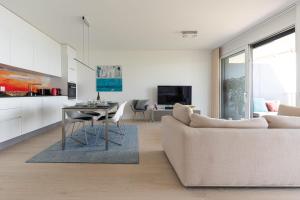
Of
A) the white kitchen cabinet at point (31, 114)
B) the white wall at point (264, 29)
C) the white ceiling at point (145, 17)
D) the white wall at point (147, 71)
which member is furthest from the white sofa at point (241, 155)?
the white wall at point (147, 71)

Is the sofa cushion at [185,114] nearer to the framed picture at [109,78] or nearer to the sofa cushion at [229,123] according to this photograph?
the sofa cushion at [229,123]

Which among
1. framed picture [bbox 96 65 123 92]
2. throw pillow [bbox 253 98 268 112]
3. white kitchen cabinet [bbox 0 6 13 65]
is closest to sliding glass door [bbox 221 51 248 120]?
throw pillow [bbox 253 98 268 112]

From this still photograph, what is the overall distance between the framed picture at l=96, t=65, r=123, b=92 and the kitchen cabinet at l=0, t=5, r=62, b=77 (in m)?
1.67

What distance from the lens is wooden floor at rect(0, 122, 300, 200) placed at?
6.56 feet

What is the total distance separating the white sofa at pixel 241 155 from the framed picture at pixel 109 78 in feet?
18.7

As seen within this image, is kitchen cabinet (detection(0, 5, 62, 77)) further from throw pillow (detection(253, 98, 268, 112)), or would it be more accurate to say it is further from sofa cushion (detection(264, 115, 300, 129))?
throw pillow (detection(253, 98, 268, 112))

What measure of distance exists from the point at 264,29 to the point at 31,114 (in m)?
5.28

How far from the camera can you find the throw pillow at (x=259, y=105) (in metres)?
5.48

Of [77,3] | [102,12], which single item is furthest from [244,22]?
[77,3]

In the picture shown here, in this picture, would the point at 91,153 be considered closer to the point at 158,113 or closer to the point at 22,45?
the point at 22,45

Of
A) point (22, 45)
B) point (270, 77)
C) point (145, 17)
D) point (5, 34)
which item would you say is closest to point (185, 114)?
point (145, 17)

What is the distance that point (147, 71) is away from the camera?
24.7ft

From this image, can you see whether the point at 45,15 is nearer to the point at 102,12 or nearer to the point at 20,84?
the point at 102,12

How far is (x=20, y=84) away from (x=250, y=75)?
216 inches
